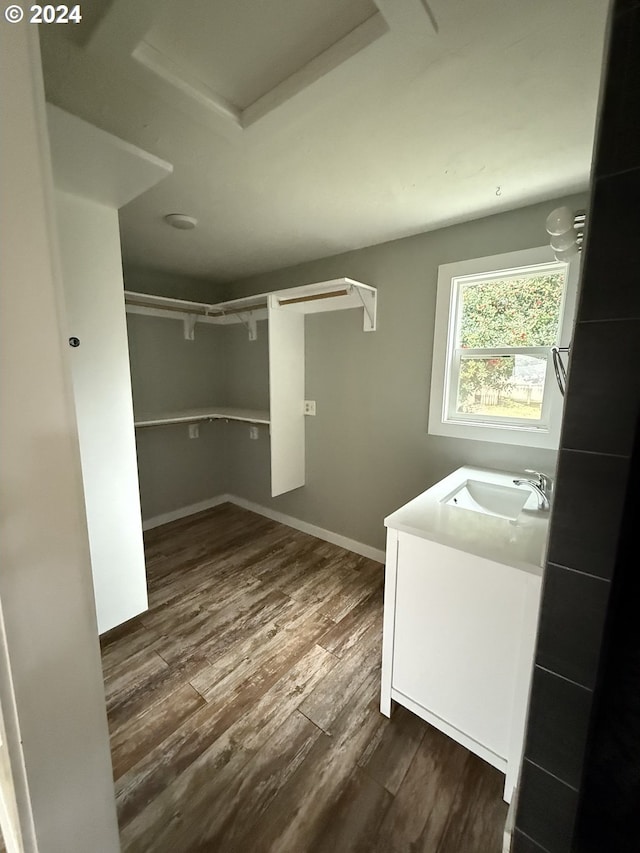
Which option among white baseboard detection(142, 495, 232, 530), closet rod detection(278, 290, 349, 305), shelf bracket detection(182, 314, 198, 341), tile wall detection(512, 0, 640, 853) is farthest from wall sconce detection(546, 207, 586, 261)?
white baseboard detection(142, 495, 232, 530)

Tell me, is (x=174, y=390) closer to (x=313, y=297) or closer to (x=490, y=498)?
(x=313, y=297)

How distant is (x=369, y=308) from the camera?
240 cm

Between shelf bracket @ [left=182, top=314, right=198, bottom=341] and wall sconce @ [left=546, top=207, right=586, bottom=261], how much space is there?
2.73 metres

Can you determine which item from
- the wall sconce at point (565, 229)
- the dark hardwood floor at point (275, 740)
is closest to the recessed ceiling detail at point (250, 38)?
the wall sconce at point (565, 229)

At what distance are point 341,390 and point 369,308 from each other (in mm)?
640

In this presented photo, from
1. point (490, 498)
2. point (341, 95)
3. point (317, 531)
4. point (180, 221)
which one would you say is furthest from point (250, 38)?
point (317, 531)

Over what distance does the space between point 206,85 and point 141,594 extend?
2.35m

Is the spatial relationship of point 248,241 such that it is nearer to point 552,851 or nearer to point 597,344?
point 597,344

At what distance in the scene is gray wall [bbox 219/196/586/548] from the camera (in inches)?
78.7

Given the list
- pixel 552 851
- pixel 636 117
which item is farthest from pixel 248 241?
pixel 552 851

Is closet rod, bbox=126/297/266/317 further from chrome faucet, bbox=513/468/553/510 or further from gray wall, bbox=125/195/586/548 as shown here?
chrome faucet, bbox=513/468/553/510

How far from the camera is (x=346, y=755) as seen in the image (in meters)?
1.31

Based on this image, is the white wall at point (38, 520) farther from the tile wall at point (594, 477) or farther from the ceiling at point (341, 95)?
the tile wall at point (594, 477)

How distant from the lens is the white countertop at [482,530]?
43.8 inches
